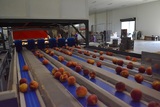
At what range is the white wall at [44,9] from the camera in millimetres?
3490

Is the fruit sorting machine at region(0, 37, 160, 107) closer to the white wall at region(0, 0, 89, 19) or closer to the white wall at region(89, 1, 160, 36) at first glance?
the white wall at region(0, 0, 89, 19)

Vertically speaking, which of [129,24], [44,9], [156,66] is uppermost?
[129,24]

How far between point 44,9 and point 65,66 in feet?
6.96

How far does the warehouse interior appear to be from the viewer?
4.00 feet

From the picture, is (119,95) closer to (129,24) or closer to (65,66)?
(65,66)

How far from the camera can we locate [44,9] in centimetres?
381

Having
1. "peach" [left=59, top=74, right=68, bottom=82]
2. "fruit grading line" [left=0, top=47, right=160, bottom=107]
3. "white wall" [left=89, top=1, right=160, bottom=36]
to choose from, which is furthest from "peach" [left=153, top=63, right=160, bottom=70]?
"white wall" [left=89, top=1, right=160, bottom=36]

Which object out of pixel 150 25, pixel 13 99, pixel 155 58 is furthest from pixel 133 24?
pixel 13 99

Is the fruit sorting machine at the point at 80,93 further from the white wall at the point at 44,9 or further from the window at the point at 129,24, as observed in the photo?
the window at the point at 129,24

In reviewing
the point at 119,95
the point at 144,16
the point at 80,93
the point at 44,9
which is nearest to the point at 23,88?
the point at 80,93

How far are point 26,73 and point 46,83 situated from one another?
501 mm

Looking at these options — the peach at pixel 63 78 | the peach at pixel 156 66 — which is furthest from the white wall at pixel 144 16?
the peach at pixel 63 78

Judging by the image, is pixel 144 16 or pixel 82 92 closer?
pixel 82 92

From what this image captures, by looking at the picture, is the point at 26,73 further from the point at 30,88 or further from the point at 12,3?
the point at 12,3
